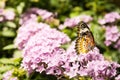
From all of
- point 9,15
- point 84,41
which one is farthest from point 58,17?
point 84,41

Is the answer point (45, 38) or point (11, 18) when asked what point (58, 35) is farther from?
point (11, 18)

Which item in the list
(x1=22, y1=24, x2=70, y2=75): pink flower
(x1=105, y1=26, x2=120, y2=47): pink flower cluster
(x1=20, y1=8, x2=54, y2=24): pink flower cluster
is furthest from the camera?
(x1=20, y1=8, x2=54, y2=24): pink flower cluster

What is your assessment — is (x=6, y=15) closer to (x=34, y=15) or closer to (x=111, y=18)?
(x=34, y=15)

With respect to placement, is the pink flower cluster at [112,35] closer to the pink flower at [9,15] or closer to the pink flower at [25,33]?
the pink flower at [25,33]

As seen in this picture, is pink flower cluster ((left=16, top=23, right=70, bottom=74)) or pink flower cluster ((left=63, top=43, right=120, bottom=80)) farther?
pink flower cluster ((left=16, top=23, right=70, bottom=74))

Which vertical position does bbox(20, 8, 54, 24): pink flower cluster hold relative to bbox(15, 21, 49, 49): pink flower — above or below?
above

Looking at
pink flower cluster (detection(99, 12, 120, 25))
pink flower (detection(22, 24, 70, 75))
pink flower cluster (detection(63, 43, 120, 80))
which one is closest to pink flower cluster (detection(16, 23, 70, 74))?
pink flower (detection(22, 24, 70, 75))

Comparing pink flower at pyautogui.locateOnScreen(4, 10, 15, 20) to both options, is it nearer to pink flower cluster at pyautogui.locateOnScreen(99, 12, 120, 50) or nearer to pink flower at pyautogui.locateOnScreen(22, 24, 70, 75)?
pink flower cluster at pyautogui.locateOnScreen(99, 12, 120, 50)
